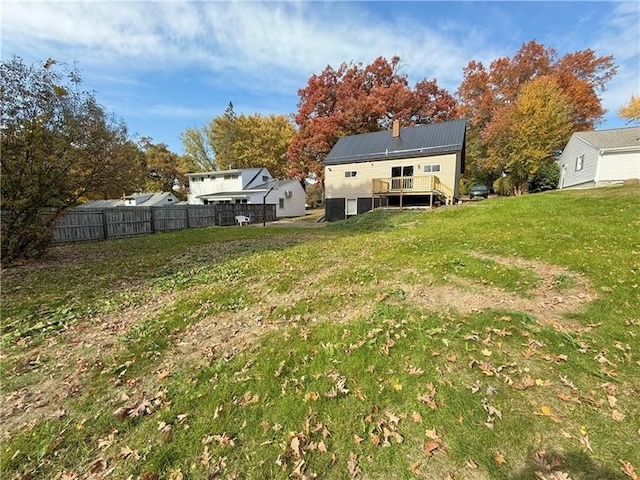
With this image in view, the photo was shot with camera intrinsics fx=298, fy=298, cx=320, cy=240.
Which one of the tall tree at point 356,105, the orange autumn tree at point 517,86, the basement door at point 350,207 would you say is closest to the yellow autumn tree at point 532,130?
the orange autumn tree at point 517,86

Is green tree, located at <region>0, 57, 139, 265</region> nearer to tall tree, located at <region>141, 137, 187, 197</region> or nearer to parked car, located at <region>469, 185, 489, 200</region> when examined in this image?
parked car, located at <region>469, 185, 489, 200</region>

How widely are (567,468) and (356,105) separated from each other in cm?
2924

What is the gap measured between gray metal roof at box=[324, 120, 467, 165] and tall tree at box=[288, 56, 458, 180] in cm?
505

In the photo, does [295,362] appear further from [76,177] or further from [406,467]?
[76,177]

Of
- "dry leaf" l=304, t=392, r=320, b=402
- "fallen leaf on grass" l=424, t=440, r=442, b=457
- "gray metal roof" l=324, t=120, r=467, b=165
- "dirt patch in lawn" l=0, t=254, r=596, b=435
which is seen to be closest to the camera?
"fallen leaf on grass" l=424, t=440, r=442, b=457

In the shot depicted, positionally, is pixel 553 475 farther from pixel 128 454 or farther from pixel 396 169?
pixel 396 169

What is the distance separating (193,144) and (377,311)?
45901 mm

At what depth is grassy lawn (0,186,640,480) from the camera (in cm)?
222

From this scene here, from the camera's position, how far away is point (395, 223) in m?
13.0

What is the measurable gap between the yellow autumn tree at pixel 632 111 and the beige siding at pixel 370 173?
22.3 m

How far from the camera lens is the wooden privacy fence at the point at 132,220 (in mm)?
11947

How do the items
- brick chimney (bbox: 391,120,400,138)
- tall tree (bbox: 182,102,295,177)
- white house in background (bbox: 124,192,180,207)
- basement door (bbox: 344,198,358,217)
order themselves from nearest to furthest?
brick chimney (bbox: 391,120,400,138), basement door (bbox: 344,198,358,217), white house in background (bbox: 124,192,180,207), tall tree (bbox: 182,102,295,177)

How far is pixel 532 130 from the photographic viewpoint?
852 inches

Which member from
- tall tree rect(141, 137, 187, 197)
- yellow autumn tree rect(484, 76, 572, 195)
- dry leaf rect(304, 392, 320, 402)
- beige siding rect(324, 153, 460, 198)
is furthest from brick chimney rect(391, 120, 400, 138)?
tall tree rect(141, 137, 187, 197)
